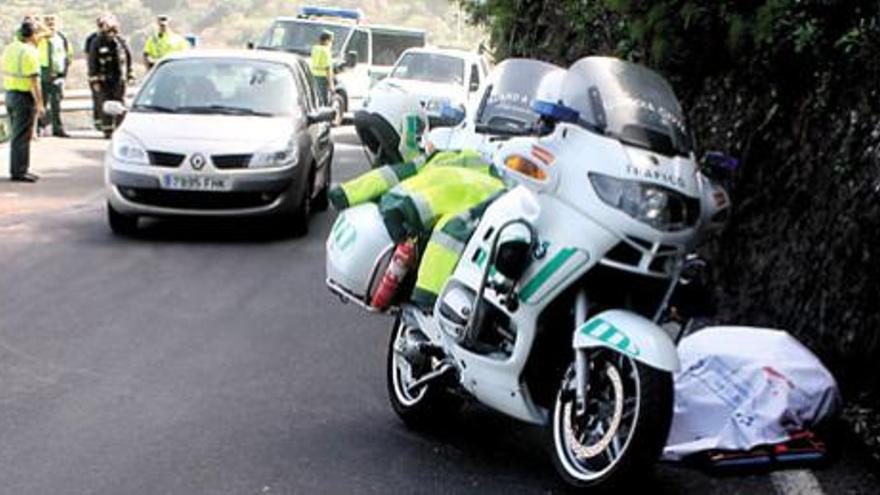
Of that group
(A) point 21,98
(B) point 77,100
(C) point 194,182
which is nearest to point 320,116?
(C) point 194,182

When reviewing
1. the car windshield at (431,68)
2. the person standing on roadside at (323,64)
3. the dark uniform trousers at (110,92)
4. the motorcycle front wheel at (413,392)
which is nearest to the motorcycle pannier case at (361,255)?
the motorcycle front wheel at (413,392)

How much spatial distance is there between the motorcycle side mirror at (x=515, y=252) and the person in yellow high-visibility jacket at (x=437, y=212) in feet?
1.33

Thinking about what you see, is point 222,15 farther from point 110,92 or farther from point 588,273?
point 588,273

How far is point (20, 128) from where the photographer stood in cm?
1477

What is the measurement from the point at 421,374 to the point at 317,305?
302cm

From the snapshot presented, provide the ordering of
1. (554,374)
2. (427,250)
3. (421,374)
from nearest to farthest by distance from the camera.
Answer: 1. (554,374)
2. (427,250)
3. (421,374)

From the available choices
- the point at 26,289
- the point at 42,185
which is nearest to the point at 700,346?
the point at 26,289

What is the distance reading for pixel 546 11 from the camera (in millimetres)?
16172

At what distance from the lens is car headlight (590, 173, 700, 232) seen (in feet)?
14.6

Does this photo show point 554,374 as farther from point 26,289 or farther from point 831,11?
point 26,289

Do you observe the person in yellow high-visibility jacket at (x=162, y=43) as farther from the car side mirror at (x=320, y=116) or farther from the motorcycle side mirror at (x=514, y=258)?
the motorcycle side mirror at (x=514, y=258)

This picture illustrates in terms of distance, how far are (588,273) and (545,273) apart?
0.16 m

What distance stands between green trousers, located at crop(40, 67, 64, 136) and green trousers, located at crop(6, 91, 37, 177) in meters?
4.84

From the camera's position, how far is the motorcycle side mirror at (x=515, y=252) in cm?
467
